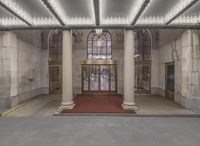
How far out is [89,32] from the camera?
1278 cm

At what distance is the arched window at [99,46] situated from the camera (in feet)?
42.2

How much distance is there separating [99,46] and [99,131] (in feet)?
28.5

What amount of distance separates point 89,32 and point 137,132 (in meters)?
9.36

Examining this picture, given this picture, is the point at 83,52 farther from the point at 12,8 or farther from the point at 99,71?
the point at 12,8

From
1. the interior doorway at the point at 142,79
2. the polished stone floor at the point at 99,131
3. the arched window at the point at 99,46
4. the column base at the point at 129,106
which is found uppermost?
the arched window at the point at 99,46

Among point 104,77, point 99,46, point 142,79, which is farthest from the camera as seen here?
point 142,79

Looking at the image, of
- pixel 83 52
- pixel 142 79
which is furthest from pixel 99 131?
pixel 142 79

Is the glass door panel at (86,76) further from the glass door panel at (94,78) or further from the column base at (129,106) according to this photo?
the column base at (129,106)

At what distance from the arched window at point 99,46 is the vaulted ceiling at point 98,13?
16.8ft

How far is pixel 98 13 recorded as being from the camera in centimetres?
630

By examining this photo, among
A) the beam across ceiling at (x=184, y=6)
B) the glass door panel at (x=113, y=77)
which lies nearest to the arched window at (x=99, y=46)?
the glass door panel at (x=113, y=77)

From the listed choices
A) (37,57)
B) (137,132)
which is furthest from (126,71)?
(37,57)

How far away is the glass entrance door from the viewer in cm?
1269

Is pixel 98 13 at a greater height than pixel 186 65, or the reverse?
pixel 98 13
